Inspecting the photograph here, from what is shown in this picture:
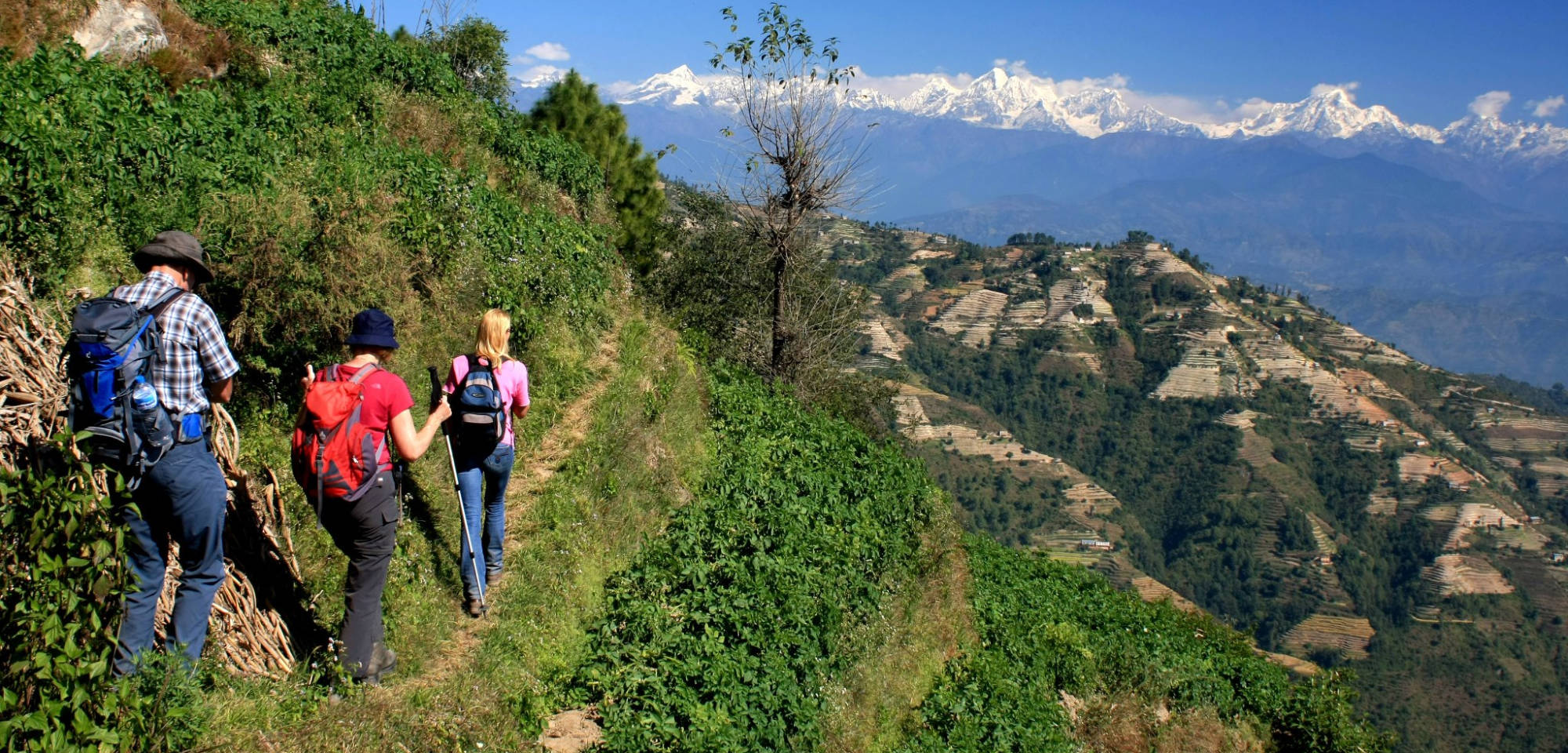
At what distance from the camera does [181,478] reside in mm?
3957

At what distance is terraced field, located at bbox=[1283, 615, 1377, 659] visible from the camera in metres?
A: 90.9

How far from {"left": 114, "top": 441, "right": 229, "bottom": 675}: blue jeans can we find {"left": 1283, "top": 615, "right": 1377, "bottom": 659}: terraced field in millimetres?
106361

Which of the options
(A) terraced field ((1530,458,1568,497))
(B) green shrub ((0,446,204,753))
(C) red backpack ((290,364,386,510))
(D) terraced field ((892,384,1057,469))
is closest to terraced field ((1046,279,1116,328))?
(D) terraced field ((892,384,1057,469))

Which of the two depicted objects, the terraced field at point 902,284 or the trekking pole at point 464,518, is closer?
the trekking pole at point 464,518

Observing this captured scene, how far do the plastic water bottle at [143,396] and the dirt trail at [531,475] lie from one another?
234 cm

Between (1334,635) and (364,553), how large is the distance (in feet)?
368

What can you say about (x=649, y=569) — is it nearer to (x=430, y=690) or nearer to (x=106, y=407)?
(x=430, y=690)

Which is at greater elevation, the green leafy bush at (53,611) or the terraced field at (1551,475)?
the green leafy bush at (53,611)

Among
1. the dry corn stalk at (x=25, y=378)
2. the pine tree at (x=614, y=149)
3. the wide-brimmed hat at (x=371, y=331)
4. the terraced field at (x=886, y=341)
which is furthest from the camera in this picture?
the terraced field at (x=886, y=341)

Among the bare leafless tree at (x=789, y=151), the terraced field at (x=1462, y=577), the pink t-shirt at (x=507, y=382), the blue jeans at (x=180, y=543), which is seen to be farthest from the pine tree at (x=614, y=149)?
the terraced field at (x=1462, y=577)

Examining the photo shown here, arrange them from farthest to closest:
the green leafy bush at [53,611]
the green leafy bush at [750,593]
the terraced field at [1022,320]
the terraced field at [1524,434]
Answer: the terraced field at [1524,434]
the terraced field at [1022,320]
the green leafy bush at [750,593]
the green leafy bush at [53,611]

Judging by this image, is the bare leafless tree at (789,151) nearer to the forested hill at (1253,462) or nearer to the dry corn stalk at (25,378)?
the dry corn stalk at (25,378)

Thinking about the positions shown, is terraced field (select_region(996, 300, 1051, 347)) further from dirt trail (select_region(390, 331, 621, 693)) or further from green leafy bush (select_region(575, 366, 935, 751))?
dirt trail (select_region(390, 331, 621, 693))

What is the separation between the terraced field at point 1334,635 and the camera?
A: 298ft
